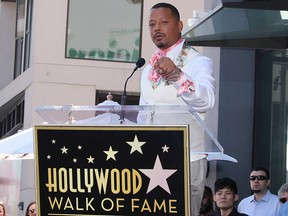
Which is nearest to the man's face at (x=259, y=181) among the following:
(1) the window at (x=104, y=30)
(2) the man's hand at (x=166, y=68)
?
(2) the man's hand at (x=166, y=68)

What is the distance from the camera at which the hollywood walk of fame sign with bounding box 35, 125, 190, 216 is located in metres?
4.03

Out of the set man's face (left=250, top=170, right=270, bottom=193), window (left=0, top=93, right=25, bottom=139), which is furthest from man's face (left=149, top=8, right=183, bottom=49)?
window (left=0, top=93, right=25, bottom=139)

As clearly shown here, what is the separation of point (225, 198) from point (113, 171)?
2.91 meters

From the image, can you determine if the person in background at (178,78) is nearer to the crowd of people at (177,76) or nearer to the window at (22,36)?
the crowd of people at (177,76)

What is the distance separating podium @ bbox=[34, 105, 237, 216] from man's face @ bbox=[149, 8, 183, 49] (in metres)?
0.61

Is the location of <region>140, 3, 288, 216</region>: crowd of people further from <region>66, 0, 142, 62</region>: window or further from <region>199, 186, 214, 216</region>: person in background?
<region>66, 0, 142, 62</region>: window

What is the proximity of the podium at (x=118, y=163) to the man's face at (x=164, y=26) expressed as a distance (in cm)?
61

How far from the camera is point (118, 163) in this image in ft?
13.4

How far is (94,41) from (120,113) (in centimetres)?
1679

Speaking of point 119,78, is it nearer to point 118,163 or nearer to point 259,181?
point 259,181

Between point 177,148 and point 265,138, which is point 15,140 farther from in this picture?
point 265,138

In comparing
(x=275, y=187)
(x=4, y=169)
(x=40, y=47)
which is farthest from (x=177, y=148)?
(x=40, y=47)

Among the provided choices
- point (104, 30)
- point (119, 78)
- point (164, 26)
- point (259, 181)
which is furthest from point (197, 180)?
point (104, 30)

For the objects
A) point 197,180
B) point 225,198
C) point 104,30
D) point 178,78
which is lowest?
point 225,198
